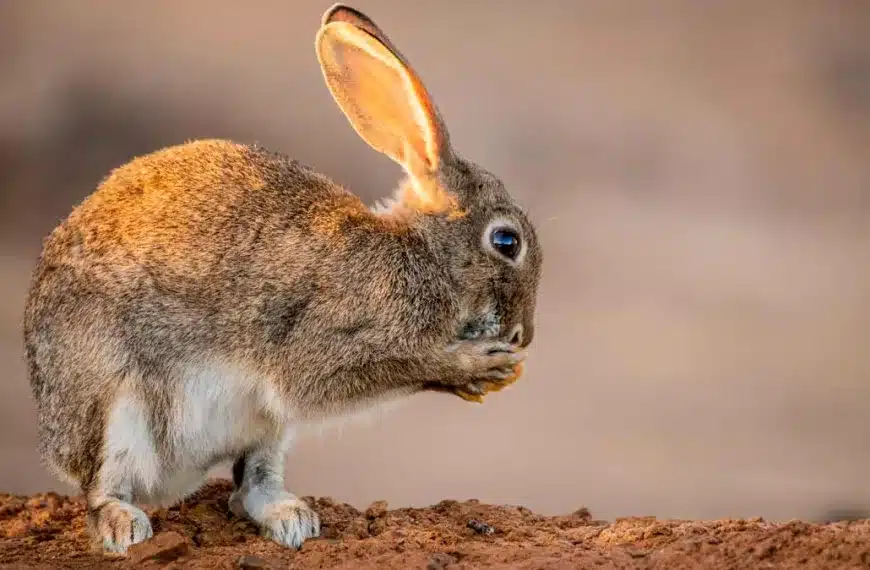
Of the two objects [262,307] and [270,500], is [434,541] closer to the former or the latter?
[270,500]

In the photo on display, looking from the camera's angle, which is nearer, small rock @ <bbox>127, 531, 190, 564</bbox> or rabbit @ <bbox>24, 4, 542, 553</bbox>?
small rock @ <bbox>127, 531, 190, 564</bbox>

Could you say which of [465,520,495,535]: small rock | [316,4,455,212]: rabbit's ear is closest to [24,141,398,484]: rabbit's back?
[316,4,455,212]: rabbit's ear

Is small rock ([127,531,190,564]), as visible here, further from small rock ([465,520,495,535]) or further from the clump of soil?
small rock ([465,520,495,535])

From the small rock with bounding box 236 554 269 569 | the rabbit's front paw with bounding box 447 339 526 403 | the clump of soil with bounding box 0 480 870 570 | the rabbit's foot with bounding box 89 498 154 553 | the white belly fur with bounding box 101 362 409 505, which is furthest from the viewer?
the rabbit's front paw with bounding box 447 339 526 403

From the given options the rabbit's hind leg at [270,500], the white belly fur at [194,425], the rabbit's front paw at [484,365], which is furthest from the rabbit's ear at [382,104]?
the rabbit's hind leg at [270,500]

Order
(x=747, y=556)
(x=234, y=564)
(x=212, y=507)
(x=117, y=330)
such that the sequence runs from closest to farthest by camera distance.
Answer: (x=747, y=556) < (x=234, y=564) < (x=117, y=330) < (x=212, y=507)

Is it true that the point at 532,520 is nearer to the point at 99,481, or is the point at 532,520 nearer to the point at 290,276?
the point at 290,276

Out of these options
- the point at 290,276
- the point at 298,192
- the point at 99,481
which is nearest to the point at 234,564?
the point at 99,481
